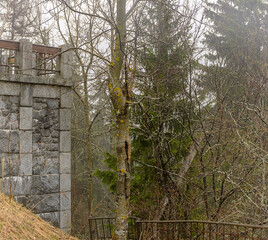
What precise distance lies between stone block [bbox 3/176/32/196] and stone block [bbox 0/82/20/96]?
1.68 metres

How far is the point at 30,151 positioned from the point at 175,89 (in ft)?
13.9

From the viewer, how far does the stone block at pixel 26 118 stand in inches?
287

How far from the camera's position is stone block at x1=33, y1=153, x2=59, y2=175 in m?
7.43

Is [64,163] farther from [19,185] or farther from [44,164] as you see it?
[19,185]

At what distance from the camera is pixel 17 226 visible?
17.2 feet

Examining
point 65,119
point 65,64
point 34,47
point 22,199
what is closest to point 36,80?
point 34,47

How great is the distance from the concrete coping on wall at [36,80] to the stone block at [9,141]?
1044 mm

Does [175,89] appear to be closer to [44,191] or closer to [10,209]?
[44,191]

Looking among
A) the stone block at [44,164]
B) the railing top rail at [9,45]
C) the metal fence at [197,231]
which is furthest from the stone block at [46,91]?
the metal fence at [197,231]

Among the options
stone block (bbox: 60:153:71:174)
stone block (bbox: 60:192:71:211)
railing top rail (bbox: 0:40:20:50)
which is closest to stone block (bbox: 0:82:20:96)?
railing top rail (bbox: 0:40:20:50)

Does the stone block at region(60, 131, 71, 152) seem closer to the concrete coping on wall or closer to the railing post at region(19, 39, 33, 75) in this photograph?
the concrete coping on wall

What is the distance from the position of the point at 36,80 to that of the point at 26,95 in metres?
0.37

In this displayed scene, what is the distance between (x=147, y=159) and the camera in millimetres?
9938

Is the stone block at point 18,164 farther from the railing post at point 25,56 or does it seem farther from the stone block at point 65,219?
the railing post at point 25,56
